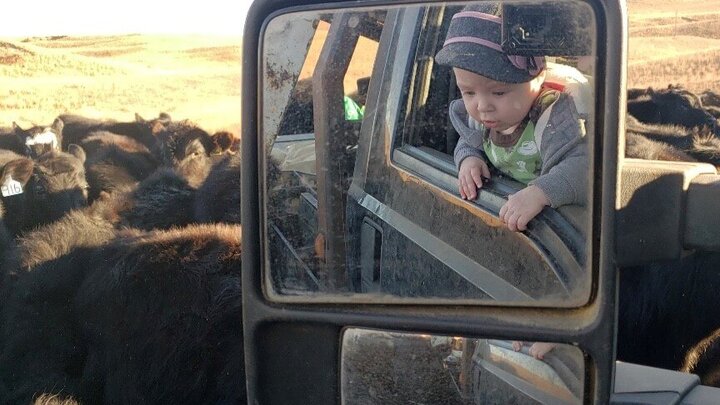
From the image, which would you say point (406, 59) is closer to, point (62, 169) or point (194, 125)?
point (62, 169)

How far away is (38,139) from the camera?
11469mm

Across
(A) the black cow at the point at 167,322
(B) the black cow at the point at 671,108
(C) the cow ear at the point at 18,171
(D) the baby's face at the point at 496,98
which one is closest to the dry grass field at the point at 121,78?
(C) the cow ear at the point at 18,171

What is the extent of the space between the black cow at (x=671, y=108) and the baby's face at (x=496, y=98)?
3993 mm

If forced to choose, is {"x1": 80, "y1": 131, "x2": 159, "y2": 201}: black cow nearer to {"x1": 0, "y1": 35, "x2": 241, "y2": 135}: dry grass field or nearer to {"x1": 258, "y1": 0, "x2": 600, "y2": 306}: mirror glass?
{"x1": 0, "y1": 35, "x2": 241, "y2": 135}: dry grass field

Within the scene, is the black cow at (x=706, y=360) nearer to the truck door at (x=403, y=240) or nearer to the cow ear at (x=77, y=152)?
the truck door at (x=403, y=240)

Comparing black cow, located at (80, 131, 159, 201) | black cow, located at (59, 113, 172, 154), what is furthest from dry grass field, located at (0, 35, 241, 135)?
black cow, located at (80, 131, 159, 201)

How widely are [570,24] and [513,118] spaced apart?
0.62 ft

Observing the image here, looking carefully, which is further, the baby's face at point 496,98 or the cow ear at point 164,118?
the cow ear at point 164,118

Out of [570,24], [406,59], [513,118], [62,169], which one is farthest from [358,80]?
[62,169]

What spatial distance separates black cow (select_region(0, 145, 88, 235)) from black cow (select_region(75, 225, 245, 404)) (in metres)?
3.89

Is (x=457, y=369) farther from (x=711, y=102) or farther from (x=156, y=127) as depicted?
(x=156, y=127)

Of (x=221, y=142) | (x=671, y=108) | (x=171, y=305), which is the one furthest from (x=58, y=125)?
(x=671, y=108)

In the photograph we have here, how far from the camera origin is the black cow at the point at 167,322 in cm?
427

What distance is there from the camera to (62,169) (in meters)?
9.41
